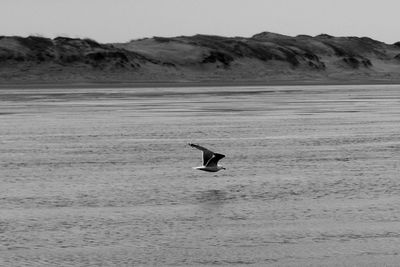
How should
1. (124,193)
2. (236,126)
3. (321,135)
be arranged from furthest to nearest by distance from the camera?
(236,126)
(321,135)
(124,193)

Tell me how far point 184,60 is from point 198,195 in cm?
11459

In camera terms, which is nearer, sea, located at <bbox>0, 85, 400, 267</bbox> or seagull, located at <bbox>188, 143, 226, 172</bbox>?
sea, located at <bbox>0, 85, 400, 267</bbox>

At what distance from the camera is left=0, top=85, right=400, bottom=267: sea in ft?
52.9

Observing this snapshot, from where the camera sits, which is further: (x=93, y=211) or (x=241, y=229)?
(x=93, y=211)

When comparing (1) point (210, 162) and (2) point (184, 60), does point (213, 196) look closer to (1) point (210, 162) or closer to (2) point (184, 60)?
(1) point (210, 162)

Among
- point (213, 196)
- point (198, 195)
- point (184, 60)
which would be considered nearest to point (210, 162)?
point (198, 195)

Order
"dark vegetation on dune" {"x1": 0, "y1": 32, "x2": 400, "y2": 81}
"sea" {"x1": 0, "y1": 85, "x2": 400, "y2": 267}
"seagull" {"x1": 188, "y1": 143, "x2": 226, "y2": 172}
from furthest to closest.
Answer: "dark vegetation on dune" {"x1": 0, "y1": 32, "x2": 400, "y2": 81} < "seagull" {"x1": 188, "y1": 143, "x2": 226, "y2": 172} < "sea" {"x1": 0, "y1": 85, "x2": 400, "y2": 267}

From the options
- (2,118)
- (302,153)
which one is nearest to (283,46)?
(2,118)

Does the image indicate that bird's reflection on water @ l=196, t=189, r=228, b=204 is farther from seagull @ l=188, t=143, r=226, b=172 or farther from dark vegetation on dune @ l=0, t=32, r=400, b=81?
dark vegetation on dune @ l=0, t=32, r=400, b=81

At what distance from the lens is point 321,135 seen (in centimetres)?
3797

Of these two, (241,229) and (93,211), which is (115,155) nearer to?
(93,211)

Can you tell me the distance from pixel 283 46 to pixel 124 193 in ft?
A: 448

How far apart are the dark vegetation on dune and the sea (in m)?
82.0

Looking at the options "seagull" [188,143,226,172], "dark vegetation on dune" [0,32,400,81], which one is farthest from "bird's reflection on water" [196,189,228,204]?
"dark vegetation on dune" [0,32,400,81]
